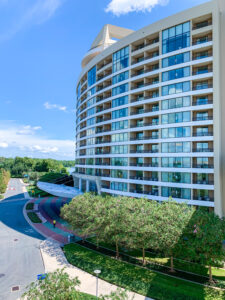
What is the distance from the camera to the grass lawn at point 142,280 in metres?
17.8

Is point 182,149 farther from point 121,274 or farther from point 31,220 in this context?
point 31,220

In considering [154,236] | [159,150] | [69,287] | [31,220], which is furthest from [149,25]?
[31,220]

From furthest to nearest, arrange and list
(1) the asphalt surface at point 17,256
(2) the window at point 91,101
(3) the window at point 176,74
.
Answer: (2) the window at point 91,101
(3) the window at point 176,74
(1) the asphalt surface at point 17,256

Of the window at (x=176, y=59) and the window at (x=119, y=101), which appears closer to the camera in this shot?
the window at (x=176, y=59)

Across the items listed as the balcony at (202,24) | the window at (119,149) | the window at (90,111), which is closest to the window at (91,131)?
the window at (90,111)

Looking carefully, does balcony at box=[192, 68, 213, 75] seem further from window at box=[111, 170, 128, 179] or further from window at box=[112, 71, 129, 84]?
window at box=[111, 170, 128, 179]

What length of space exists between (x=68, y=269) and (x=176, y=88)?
30.1 m

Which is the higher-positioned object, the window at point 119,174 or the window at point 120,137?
the window at point 120,137

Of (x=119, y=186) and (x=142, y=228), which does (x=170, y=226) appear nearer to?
(x=142, y=228)

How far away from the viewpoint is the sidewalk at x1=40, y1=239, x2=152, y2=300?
741 inches

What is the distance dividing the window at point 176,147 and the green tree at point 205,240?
13620 mm

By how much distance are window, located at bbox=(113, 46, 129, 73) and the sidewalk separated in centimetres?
3458

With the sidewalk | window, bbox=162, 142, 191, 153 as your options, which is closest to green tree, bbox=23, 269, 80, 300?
the sidewalk

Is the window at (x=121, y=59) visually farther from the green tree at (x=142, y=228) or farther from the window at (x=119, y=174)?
the green tree at (x=142, y=228)
